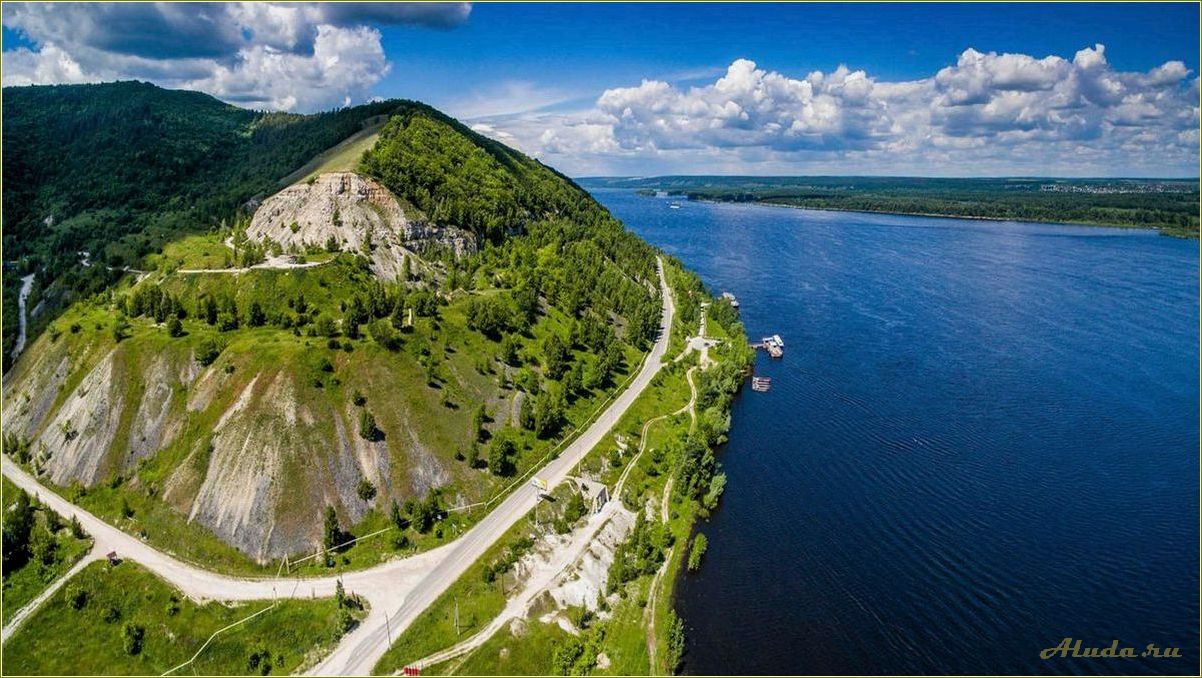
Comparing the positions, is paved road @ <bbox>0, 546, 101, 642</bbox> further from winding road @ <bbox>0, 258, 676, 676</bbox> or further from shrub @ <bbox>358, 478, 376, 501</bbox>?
shrub @ <bbox>358, 478, 376, 501</bbox>

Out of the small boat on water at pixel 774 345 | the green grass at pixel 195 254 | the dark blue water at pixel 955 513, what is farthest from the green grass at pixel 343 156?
the dark blue water at pixel 955 513

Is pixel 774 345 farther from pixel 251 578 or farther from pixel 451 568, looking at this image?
pixel 251 578

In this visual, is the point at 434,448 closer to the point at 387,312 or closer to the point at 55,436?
the point at 387,312

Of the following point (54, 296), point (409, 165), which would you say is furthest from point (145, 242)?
point (409, 165)

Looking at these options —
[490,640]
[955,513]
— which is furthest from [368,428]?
[955,513]

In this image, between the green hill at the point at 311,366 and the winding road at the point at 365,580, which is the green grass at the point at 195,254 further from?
the winding road at the point at 365,580

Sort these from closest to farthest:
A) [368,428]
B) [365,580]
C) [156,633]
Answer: [156,633], [365,580], [368,428]
